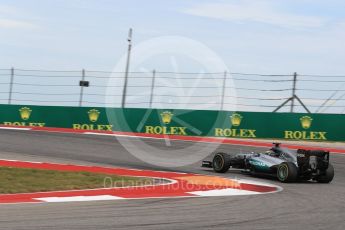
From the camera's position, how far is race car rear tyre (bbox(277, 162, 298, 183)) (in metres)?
12.9

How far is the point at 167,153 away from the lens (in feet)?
62.5

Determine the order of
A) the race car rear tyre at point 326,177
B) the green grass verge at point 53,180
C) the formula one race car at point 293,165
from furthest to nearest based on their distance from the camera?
the race car rear tyre at point 326,177, the formula one race car at point 293,165, the green grass verge at point 53,180

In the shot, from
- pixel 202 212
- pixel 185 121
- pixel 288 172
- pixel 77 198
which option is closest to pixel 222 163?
pixel 288 172

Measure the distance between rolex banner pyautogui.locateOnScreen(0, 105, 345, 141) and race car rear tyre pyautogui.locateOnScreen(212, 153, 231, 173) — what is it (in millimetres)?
9910

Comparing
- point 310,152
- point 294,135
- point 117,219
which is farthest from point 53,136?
point 117,219

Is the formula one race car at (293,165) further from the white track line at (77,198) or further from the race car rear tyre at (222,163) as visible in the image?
the white track line at (77,198)

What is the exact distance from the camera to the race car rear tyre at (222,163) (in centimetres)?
1445

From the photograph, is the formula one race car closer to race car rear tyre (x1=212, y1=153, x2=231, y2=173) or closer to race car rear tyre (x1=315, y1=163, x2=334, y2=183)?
race car rear tyre (x1=315, y1=163, x2=334, y2=183)

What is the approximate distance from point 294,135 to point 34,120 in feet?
37.3

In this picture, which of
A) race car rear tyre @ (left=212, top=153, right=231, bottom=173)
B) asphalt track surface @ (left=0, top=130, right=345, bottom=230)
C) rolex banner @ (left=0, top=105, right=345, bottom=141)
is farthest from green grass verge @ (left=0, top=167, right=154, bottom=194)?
rolex banner @ (left=0, top=105, right=345, bottom=141)

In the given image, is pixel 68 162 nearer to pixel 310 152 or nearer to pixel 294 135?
pixel 310 152

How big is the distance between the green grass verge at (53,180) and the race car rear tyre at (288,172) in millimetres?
2797

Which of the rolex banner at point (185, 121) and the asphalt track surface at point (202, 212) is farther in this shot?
the rolex banner at point (185, 121)

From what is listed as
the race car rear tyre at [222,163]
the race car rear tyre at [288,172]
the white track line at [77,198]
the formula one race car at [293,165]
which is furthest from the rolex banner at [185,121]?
the white track line at [77,198]
